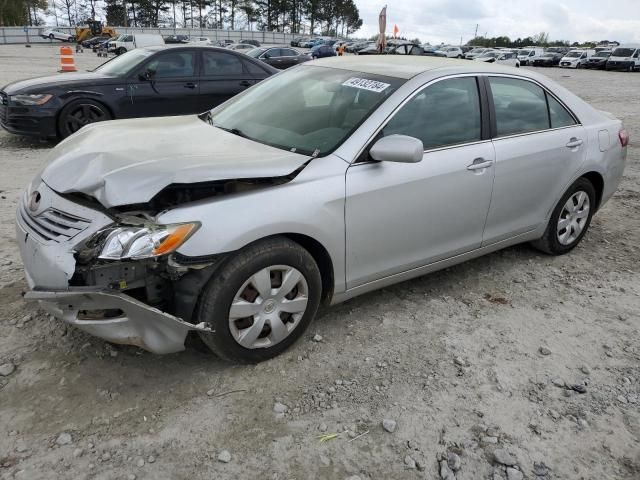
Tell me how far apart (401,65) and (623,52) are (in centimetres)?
4109

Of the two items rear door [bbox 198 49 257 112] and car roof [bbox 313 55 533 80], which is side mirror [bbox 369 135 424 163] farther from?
rear door [bbox 198 49 257 112]

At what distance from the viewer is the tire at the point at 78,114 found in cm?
734

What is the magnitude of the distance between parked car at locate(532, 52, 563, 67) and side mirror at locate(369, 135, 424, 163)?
45.6 meters

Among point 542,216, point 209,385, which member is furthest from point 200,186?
point 542,216

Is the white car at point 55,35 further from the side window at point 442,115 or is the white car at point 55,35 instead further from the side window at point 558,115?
the side window at point 442,115

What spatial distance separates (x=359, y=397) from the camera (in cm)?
271

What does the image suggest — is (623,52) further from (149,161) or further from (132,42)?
(149,161)

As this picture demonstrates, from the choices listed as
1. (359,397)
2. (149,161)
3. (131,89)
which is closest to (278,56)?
(131,89)

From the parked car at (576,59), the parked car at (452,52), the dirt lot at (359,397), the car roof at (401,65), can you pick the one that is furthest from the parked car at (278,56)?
the parked car at (576,59)

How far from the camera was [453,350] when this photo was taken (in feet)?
10.3

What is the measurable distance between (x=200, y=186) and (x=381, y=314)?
1.54 metres

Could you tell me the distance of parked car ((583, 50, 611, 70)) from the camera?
125 ft

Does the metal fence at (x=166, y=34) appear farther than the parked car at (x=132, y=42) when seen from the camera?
Yes

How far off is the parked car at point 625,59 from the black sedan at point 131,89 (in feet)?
119
